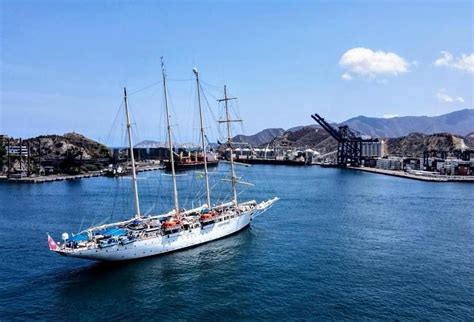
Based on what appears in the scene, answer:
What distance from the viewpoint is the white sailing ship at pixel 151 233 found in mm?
25188

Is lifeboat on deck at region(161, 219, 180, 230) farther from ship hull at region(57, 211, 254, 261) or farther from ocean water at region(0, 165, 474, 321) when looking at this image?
ocean water at region(0, 165, 474, 321)

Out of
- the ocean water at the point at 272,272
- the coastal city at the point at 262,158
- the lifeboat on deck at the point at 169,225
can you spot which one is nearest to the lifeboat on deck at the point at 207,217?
the ocean water at the point at 272,272

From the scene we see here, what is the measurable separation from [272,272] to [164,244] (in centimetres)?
801

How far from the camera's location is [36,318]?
18750mm

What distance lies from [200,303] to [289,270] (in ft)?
22.1

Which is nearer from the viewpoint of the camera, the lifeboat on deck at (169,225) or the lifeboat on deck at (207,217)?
the lifeboat on deck at (169,225)

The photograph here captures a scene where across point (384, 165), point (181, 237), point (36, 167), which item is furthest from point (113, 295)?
point (384, 165)

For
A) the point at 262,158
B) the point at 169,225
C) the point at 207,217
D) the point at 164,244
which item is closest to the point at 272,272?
the point at 164,244

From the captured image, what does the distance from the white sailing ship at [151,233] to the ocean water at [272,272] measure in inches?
31.7

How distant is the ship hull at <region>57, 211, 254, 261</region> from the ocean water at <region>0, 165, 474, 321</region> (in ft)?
2.05

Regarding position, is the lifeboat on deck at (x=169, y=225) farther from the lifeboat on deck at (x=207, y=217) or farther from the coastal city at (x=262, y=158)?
the coastal city at (x=262, y=158)

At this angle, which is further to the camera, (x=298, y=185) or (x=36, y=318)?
(x=298, y=185)

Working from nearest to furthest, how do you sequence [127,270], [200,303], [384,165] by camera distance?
[200,303] → [127,270] → [384,165]

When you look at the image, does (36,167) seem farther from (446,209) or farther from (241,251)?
(446,209)
